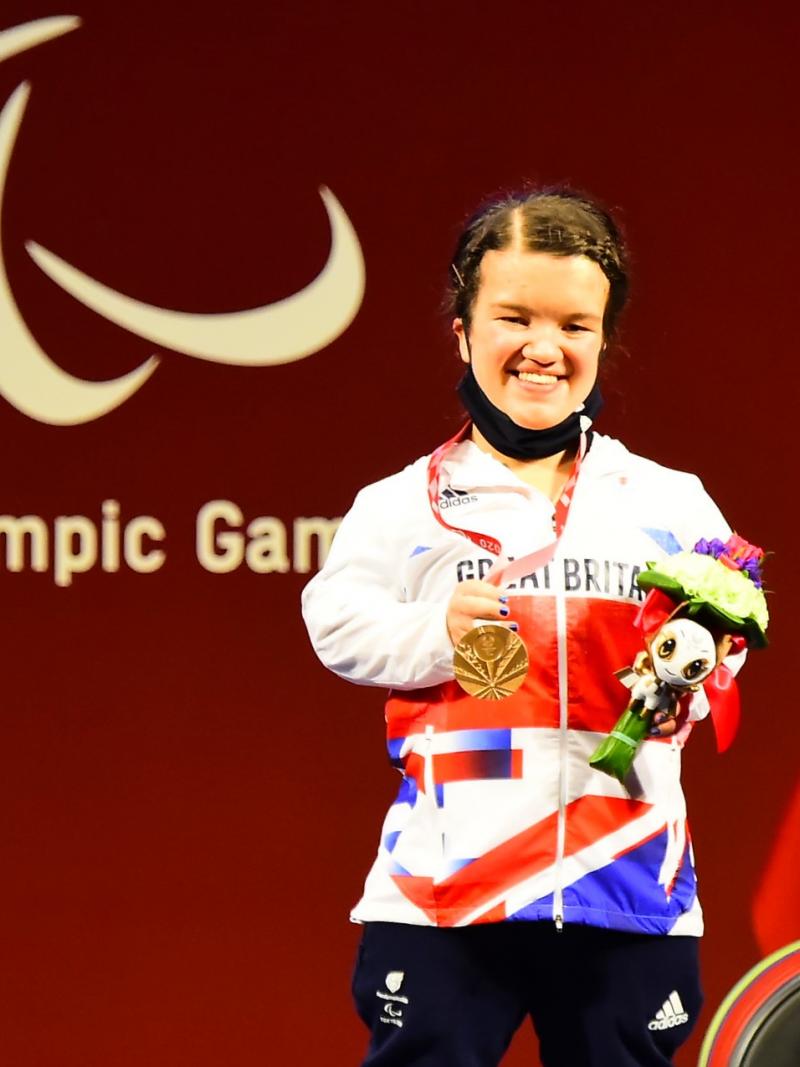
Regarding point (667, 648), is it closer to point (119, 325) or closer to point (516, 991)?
point (516, 991)

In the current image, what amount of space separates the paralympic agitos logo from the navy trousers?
140 centimetres

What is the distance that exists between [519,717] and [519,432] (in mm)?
359

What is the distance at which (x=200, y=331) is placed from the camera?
10.5 ft

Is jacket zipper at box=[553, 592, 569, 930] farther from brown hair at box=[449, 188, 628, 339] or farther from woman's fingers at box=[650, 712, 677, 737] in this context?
brown hair at box=[449, 188, 628, 339]

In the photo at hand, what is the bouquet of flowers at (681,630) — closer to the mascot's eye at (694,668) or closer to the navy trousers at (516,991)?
the mascot's eye at (694,668)

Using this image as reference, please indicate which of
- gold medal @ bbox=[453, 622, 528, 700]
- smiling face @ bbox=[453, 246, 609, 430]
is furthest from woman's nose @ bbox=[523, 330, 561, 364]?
gold medal @ bbox=[453, 622, 528, 700]

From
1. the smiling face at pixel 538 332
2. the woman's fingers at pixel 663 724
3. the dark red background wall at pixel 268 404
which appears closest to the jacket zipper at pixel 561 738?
the woman's fingers at pixel 663 724

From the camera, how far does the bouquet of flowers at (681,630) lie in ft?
6.43

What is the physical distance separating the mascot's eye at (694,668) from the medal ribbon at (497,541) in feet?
0.78

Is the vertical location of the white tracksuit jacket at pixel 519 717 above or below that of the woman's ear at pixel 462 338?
below

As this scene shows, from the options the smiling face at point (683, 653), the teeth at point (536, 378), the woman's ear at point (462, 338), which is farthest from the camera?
the woman's ear at point (462, 338)

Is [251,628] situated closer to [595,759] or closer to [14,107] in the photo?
[14,107]

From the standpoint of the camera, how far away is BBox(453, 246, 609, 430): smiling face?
216cm

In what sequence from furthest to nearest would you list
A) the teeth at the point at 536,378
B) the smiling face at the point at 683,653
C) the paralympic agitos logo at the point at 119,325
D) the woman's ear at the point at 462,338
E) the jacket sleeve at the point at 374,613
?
1. the paralympic agitos logo at the point at 119,325
2. the woman's ear at the point at 462,338
3. the teeth at the point at 536,378
4. the jacket sleeve at the point at 374,613
5. the smiling face at the point at 683,653
